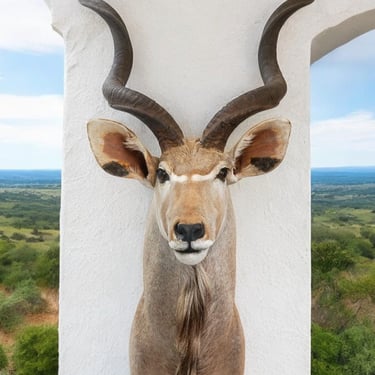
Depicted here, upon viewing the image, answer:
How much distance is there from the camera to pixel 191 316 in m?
1.33

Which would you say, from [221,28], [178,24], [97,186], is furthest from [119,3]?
[97,186]

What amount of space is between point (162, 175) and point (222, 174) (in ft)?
0.58

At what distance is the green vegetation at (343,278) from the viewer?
10.5 ft

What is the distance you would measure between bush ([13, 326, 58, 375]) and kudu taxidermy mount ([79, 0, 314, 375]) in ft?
5.14

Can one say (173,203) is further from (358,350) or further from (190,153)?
(358,350)

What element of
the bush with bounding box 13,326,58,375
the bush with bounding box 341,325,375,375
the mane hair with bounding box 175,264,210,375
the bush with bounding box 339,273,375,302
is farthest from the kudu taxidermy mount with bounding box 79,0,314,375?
the bush with bounding box 339,273,375,302

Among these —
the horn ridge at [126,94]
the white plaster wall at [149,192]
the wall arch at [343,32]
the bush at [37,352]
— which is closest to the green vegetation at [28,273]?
the bush at [37,352]

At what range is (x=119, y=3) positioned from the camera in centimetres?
169

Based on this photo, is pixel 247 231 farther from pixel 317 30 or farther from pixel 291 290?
pixel 317 30

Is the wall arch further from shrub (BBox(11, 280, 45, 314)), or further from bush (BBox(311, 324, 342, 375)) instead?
shrub (BBox(11, 280, 45, 314))

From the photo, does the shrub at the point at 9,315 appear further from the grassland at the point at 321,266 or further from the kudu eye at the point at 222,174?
the kudu eye at the point at 222,174

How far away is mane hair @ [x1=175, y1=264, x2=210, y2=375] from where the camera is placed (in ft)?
4.31

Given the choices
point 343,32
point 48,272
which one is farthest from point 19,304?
point 343,32

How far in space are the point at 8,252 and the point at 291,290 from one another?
9.63 ft
